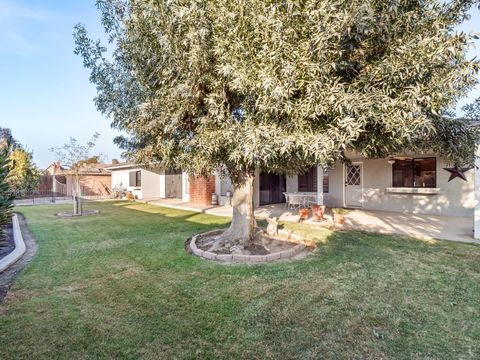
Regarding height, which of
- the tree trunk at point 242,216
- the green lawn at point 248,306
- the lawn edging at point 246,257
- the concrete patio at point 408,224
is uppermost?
the tree trunk at point 242,216

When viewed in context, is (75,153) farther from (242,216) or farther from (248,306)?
(248,306)

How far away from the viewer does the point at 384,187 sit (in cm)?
1305

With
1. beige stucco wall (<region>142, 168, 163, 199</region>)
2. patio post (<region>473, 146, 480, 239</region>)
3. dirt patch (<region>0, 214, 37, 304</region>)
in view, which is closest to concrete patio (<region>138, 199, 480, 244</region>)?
patio post (<region>473, 146, 480, 239</region>)

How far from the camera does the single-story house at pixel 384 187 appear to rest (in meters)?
10.9

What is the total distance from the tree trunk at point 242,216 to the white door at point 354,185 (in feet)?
27.3

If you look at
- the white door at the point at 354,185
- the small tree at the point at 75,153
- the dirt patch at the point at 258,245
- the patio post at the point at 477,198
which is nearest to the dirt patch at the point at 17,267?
the dirt patch at the point at 258,245

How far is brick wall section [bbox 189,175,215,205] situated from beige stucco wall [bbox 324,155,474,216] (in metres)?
6.68

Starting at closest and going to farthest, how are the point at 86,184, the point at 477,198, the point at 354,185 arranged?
the point at 477,198
the point at 354,185
the point at 86,184

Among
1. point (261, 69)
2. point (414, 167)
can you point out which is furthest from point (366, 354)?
point (414, 167)

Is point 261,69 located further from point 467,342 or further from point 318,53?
point 467,342

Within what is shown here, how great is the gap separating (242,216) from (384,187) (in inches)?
345

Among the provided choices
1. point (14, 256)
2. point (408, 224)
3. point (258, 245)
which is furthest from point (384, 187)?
point (14, 256)

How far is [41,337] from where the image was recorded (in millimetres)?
3283

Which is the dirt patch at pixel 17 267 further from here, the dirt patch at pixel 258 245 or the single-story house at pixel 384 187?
the single-story house at pixel 384 187
